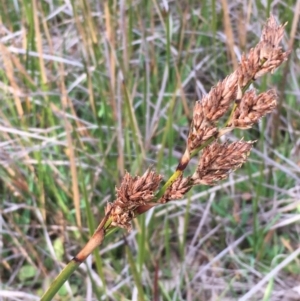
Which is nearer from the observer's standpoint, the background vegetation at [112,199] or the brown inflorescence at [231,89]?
the brown inflorescence at [231,89]

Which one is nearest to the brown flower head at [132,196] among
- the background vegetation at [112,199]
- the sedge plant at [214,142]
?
the sedge plant at [214,142]

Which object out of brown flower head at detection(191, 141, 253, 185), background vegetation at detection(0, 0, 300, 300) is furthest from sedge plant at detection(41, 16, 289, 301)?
background vegetation at detection(0, 0, 300, 300)

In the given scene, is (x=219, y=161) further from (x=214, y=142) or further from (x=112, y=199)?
(x=112, y=199)

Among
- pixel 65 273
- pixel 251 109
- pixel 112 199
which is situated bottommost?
pixel 112 199

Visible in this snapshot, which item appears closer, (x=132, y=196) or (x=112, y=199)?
(x=132, y=196)

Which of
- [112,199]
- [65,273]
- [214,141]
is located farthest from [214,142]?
[112,199]

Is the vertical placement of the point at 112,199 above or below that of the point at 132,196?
below

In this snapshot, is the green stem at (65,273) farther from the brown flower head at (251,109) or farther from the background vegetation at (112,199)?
the background vegetation at (112,199)
